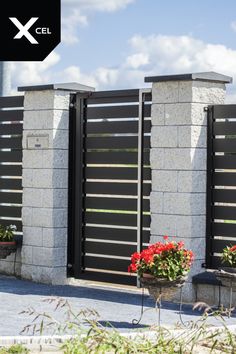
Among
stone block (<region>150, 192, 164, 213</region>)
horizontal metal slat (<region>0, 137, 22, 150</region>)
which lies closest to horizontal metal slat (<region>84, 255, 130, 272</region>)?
stone block (<region>150, 192, 164, 213</region>)

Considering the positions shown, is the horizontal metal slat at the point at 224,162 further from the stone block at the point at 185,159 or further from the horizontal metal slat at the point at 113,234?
the horizontal metal slat at the point at 113,234

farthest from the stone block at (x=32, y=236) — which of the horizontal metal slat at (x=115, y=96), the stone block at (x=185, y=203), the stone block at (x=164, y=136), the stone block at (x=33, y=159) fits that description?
the stone block at (x=164, y=136)

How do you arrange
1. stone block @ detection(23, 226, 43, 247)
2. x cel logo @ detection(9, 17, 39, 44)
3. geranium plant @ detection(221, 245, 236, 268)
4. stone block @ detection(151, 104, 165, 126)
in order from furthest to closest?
x cel logo @ detection(9, 17, 39, 44) → stone block @ detection(23, 226, 43, 247) → stone block @ detection(151, 104, 165, 126) → geranium plant @ detection(221, 245, 236, 268)

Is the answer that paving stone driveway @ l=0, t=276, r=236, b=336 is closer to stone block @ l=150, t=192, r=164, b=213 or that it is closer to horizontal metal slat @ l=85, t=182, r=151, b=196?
stone block @ l=150, t=192, r=164, b=213

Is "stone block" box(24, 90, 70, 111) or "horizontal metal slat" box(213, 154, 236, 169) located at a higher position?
"stone block" box(24, 90, 70, 111)

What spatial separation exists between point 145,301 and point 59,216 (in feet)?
7.96

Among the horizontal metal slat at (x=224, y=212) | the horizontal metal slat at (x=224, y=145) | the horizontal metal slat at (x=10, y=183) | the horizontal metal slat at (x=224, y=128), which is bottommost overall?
the horizontal metal slat at (x=224, y=212)

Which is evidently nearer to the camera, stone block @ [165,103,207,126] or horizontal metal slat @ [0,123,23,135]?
stone block @ [165,103,207,126]

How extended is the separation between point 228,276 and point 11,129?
18.3 ft

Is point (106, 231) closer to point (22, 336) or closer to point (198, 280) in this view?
point (198, 280)

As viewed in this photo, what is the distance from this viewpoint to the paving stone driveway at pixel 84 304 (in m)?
10.7

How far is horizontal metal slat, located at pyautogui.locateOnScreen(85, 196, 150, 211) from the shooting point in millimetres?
13336

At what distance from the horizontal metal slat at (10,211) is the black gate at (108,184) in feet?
4.11

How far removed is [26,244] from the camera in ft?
47.4
